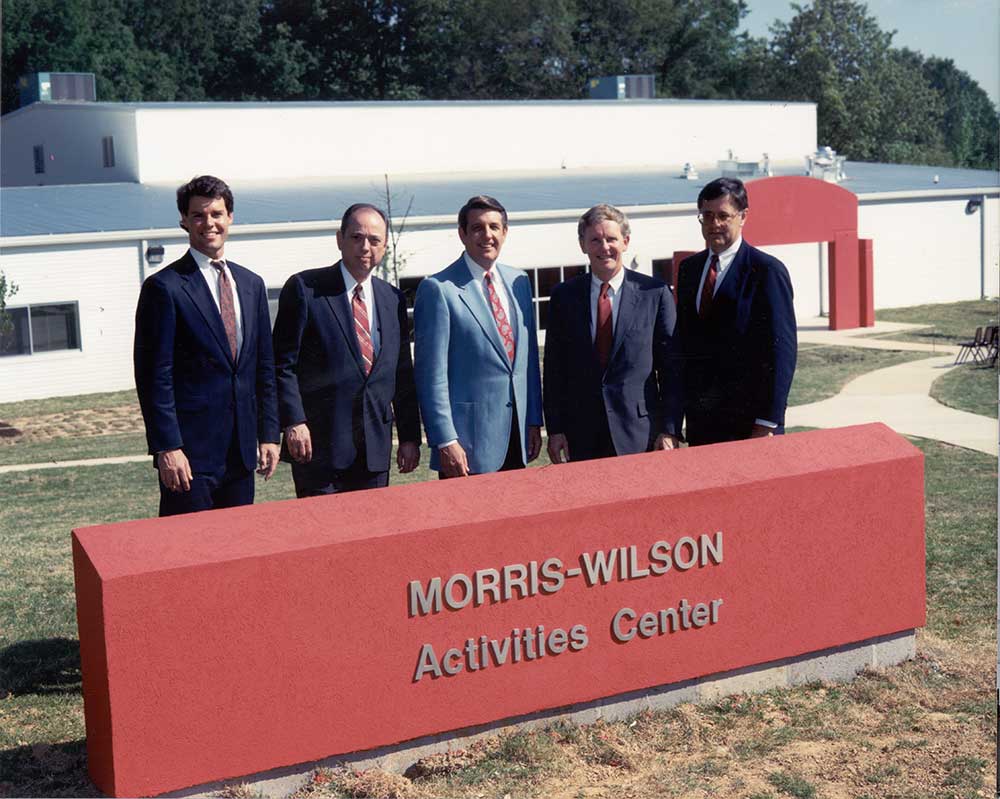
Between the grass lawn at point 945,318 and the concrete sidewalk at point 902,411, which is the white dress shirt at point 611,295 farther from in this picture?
the grass lawn at point 945,318

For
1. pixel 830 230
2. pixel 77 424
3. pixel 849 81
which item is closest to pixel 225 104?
pixel 830 230

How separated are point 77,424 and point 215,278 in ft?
52.6

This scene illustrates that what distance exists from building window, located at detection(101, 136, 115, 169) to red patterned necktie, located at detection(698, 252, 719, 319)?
104 feet

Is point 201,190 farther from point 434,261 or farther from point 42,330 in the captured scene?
point 434,261

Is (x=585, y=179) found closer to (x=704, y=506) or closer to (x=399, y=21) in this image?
(x=399, y=21)

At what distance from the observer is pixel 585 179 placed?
3894 cm

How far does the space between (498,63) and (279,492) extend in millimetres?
46972

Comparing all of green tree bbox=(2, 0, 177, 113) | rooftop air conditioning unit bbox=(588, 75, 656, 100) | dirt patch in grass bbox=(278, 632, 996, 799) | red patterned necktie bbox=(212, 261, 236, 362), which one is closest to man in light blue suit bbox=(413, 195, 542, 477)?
red patterned necktie bbox=(212, 261, 236, 362)

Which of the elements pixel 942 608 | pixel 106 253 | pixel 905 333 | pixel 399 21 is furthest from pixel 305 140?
pixel 942 608

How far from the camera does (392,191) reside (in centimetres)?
3575

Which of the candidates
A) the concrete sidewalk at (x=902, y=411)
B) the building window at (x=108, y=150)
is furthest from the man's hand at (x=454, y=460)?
the building window at (x=108, y=150)

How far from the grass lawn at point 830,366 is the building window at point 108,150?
18.6 meters

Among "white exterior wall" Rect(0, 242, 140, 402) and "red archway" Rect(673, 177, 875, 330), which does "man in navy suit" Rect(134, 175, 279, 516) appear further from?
"red archway" Rect(673, 177, 875, 330)

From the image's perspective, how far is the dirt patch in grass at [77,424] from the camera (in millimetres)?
20453
